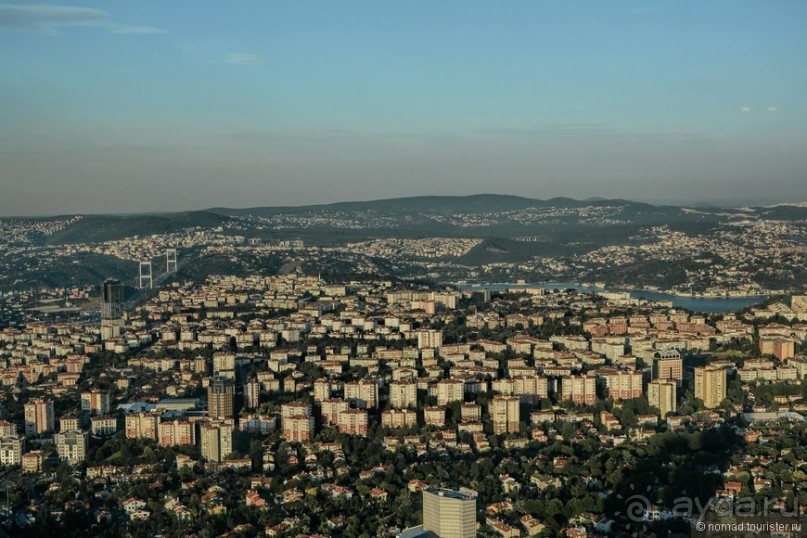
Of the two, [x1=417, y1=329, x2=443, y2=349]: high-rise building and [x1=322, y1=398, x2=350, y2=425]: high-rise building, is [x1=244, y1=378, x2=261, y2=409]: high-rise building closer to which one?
[x1=322, y1=398, x2=350, y2=425]: high-rise building

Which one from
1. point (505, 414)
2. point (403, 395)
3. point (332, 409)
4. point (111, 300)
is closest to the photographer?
point (505, 414)

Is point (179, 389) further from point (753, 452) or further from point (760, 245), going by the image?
point (760, 245)

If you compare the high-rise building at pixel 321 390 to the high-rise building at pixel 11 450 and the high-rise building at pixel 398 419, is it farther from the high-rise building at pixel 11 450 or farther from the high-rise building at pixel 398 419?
the high-rise building at pixel 11 450

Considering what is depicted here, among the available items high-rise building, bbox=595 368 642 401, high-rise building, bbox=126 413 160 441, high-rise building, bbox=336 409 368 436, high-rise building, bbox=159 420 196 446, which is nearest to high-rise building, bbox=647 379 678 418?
high-rise building, bbox=595 368 642 401

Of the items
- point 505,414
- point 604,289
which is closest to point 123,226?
point 604,289

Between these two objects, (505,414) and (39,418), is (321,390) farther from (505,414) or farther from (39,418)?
(39,418)

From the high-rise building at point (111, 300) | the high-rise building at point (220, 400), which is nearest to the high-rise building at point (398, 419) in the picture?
the high-rise building at point (220, 400)

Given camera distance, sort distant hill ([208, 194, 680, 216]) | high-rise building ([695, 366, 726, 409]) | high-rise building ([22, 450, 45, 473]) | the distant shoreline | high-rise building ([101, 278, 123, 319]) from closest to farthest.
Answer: high-rise building ([22, 450, 45, 473]) → high-rise building ([695, 366, 726, 409]) → high-rise building ([101, 278, 123, 319]) → the distant shoreline → distant hill ([208, 194, 680, 216])
